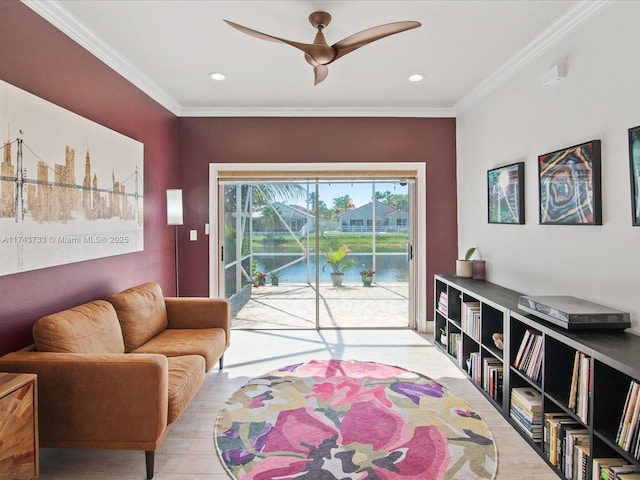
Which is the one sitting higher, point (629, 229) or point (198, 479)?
point (629, 229)

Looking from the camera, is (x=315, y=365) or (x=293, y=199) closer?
(x=315, y=365)

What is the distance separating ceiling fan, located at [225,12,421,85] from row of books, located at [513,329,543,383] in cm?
203

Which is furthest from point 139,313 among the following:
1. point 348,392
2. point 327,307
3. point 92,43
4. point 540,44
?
point 540,44

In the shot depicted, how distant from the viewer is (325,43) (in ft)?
8.11

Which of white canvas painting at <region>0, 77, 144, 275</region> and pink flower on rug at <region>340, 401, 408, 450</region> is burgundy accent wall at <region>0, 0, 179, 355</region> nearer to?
white canvas painting at <region>0, 77, 144, 275</region>

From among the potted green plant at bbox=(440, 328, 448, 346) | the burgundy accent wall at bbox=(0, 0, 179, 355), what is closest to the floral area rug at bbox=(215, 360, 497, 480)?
the potted green plant at bbox=(440, 328, 448, 346)

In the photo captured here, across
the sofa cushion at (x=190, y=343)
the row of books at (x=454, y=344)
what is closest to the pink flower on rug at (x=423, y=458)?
the row of books at (x=454, y=344)

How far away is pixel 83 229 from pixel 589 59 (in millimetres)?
3638

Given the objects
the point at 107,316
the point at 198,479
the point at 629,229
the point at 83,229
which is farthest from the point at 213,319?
the point at 629,229

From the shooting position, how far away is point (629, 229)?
2.14 m

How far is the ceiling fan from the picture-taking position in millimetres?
2186

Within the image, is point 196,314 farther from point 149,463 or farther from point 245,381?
point 149,463

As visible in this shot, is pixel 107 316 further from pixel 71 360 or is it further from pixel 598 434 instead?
pixel 598 434

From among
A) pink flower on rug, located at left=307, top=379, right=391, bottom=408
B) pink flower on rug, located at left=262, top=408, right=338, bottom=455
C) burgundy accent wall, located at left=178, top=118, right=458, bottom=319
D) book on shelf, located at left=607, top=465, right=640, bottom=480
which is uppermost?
burgundy accent wall, located at left=178, top=118, right=458, bottom=319
